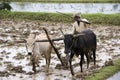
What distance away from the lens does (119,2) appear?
124 feet

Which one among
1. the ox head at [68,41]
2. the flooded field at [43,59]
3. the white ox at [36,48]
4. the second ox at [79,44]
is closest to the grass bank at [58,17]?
the flooded field at [43,59]

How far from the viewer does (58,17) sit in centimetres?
2578

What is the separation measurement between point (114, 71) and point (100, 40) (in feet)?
22.4

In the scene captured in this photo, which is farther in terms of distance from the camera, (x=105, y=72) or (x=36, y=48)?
(x=36, y=48)

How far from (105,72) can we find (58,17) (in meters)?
15.8

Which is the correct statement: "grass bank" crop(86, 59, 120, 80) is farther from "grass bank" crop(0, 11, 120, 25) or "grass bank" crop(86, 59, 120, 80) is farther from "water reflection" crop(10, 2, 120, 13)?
"water reflection" crop(10, 2, 120, 13)

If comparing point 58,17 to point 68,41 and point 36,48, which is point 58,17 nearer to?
point 36,48

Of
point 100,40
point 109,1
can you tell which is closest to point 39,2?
point 109,1

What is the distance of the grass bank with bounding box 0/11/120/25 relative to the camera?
2331 centimetres

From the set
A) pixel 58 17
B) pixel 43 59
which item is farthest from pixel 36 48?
pixel 58 17

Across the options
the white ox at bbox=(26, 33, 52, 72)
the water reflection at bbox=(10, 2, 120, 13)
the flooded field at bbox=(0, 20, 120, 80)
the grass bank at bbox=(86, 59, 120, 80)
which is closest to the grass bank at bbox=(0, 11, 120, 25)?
the flooded field at bbox=(0, 20, 120, 80)

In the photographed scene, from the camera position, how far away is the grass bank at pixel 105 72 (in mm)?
9711

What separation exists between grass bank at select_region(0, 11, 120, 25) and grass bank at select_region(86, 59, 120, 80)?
1213 cm

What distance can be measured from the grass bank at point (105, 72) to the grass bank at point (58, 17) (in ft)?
39.8
